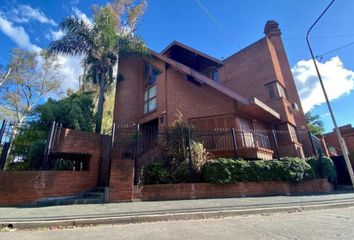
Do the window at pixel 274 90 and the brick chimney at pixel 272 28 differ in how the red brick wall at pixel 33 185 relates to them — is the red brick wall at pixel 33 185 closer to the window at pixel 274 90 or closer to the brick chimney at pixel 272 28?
the window at pixel 274 90

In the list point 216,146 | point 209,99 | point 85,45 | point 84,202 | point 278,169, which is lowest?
point 84,202

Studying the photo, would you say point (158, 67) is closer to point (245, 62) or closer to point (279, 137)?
point (245, 62)

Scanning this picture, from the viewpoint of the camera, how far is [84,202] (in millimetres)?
7145

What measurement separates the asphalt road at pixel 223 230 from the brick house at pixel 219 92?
20.9ft

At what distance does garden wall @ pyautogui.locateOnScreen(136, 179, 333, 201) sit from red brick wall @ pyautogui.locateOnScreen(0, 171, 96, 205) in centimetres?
291

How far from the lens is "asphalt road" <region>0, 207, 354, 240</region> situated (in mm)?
3764

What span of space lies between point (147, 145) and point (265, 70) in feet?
34.5

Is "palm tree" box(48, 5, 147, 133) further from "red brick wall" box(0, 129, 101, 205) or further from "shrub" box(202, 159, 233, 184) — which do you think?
"shrub" box(202, 159, 233, 184)

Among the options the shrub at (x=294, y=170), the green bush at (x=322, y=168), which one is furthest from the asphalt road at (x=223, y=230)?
the green bush at (x=322, y=168)

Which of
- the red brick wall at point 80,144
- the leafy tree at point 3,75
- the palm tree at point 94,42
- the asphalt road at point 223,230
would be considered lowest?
the asphalt road at point 223,230

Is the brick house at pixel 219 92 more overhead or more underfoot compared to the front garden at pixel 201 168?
more overhead

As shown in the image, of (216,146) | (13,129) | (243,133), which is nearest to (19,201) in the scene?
(13,129)

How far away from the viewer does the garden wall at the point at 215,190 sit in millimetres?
7609

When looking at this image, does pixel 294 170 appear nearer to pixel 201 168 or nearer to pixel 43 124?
pixel 201 168
